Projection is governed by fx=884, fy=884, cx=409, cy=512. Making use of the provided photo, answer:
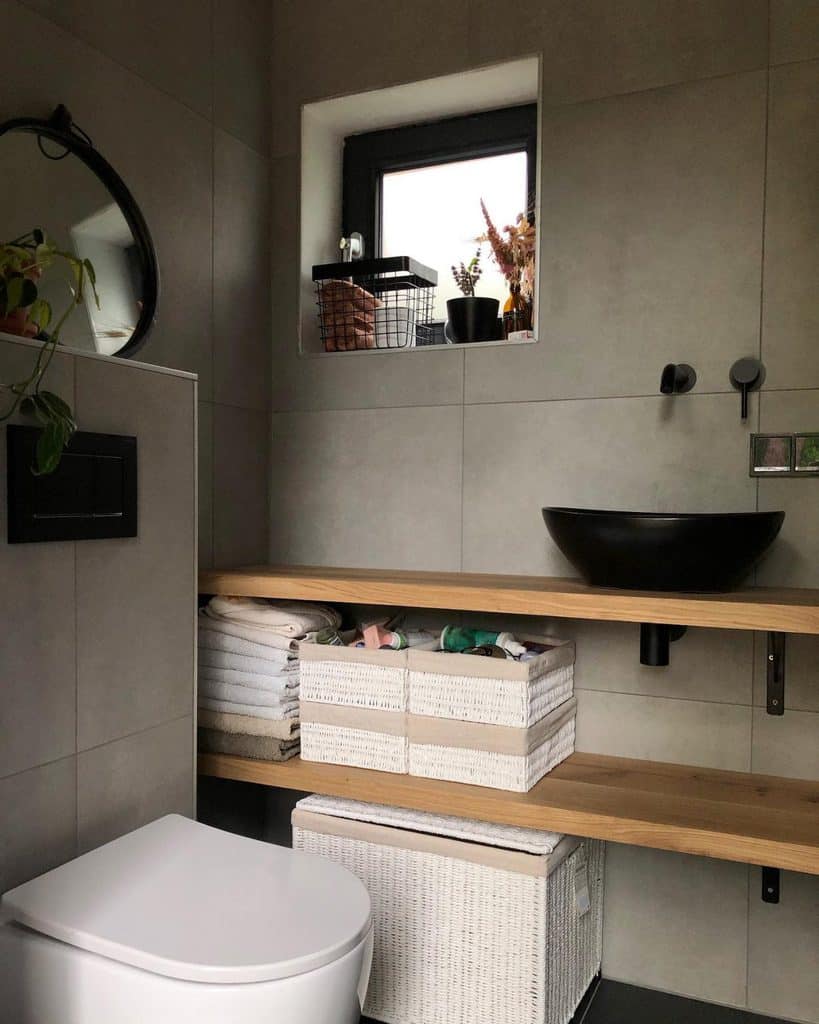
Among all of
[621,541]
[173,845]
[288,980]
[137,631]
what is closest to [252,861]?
[173,845]

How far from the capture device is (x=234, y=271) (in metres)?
2.26

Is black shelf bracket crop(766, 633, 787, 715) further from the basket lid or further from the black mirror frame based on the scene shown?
the black mirror frame

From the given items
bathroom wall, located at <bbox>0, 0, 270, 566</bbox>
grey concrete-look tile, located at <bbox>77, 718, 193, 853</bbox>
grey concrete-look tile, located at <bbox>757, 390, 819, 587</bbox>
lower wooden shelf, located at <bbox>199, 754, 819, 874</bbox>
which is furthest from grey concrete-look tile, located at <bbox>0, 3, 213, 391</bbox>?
grey concrete-look tile, located at <bbox>757, 390, 819, 587</bbox>

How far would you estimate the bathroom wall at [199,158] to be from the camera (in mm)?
1771

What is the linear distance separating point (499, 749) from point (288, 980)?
70 cm

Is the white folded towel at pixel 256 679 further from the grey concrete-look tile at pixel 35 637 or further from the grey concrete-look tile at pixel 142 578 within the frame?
the grey concrete-look tile at pixel 35 637

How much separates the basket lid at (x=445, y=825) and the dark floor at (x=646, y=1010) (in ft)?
1.38

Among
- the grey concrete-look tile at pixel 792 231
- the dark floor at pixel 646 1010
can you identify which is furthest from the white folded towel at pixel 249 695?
the grey concrete-look tile at pixel 792 231

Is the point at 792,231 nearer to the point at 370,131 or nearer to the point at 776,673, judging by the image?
the point at 776,673

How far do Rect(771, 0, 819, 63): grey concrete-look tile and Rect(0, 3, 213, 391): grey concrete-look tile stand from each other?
129 centimetres

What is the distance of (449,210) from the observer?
2447 millimetres

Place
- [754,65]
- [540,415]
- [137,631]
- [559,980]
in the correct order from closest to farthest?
1. [137,631]
2. [559,980]
3. [754,65]
4. [540,415]

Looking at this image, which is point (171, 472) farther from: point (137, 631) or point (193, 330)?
point (193, 330)

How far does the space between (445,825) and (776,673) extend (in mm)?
715
